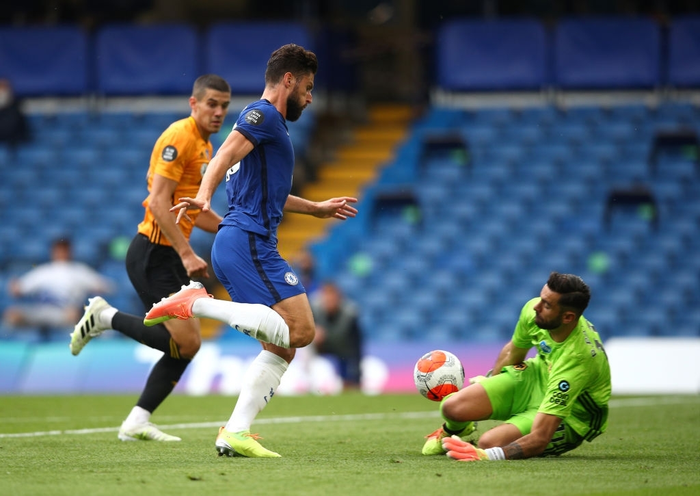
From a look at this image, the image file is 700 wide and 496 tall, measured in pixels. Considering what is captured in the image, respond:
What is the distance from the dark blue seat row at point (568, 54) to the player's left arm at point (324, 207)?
1340 centimetres

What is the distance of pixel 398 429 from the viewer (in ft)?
29.5

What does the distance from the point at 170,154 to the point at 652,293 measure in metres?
11.4

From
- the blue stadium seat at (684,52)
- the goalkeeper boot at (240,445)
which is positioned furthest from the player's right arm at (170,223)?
the blue stadium seat at (684,52)

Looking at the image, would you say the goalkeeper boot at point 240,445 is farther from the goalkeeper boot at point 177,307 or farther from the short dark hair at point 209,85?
the short dark hair at point 209,85

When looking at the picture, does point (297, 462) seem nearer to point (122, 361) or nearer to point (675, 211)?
point (122, 361)

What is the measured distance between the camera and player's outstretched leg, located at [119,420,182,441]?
7664 mm

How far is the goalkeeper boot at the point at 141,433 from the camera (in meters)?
7.66

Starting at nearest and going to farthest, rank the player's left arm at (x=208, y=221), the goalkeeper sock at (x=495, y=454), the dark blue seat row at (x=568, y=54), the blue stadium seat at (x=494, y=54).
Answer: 1. the goalkeeper sock at (x=495, y=454)
2. the player's left arm at (x=208, y=221)
3. the dark blue seat row at (x=568, y=54)
4. the blue stadium seat at (x=494, y=54)

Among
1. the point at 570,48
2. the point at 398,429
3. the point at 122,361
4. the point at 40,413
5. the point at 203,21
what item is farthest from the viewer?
Result: the point at 203,21

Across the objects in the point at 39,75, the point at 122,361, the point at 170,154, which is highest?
the point at 39,75

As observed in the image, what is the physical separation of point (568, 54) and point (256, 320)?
1468 cm

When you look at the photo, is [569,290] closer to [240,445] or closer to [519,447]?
[519,447]

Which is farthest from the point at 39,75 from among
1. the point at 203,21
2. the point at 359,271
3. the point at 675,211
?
the point at 675,211

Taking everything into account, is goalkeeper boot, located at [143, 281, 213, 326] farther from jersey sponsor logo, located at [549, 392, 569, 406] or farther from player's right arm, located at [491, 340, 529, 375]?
jersey sponsor logo, located at [549, 392, 569, 406]
